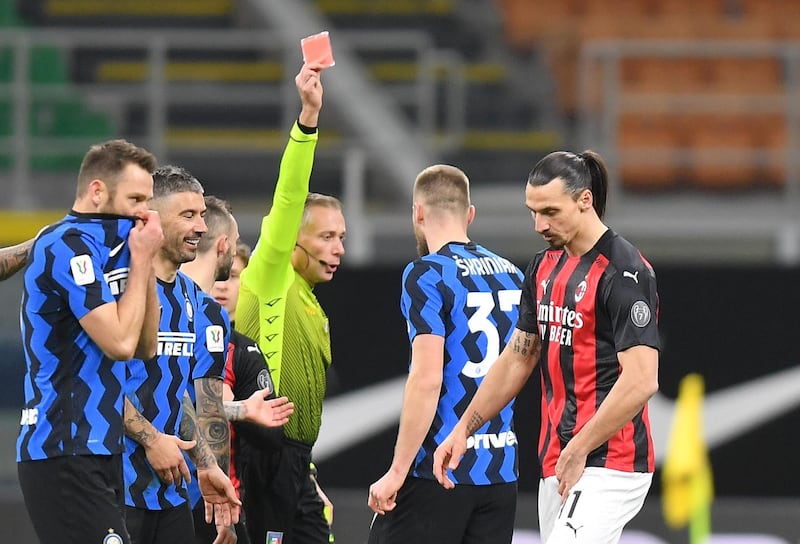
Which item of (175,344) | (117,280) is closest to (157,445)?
(175,344)

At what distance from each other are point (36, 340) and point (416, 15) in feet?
29.7

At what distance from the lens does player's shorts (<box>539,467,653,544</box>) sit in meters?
4.50

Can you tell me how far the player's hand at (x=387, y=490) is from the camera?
5.01 meters

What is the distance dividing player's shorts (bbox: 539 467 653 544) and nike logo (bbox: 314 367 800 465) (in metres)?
4.55

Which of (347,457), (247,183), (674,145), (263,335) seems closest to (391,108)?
(247,183)

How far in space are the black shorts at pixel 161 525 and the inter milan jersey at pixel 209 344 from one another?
173mm

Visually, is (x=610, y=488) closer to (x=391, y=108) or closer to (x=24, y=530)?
(x=24, y=530)

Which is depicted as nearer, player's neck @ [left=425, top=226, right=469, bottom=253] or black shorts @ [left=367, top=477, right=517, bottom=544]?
black shorts @ [left=367, top=477, right=517, bottom=544]

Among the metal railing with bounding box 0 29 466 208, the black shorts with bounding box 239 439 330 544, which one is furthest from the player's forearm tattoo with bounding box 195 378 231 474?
the metal railing with bounding box 0 29 466 208

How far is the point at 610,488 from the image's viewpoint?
15.0 ft

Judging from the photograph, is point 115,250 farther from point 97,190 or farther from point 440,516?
point 440,516

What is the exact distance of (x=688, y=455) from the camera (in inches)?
360

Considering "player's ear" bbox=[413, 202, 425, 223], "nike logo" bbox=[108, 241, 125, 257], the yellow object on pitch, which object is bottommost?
the yellow object on pitch

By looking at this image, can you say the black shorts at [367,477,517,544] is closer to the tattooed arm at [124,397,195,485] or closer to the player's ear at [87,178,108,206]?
the tattooed arm at [124,397,195,485]
